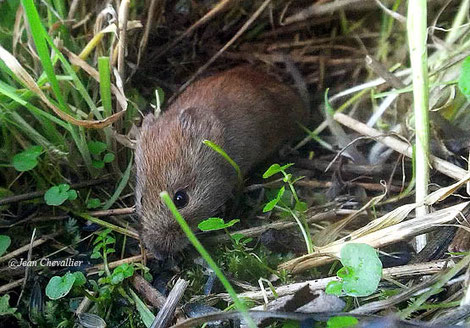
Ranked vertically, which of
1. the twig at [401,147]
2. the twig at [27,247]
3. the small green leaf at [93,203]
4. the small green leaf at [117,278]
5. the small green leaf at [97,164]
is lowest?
the small green leaf at [117,278]

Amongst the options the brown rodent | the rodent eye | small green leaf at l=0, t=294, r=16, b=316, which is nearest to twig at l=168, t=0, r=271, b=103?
the brown rodent

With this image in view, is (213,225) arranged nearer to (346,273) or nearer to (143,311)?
(143,311)

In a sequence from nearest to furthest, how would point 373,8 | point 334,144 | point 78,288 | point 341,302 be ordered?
point 341,302 → point 78,288 → point 334,144 → point 373,8

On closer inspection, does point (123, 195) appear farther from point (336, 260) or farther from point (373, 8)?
point (373, 8)

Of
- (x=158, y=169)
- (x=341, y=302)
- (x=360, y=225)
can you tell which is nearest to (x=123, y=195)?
(x=158, y=169)

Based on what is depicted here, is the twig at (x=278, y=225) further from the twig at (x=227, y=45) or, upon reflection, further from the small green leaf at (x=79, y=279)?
the twig at (x=227, y=45)

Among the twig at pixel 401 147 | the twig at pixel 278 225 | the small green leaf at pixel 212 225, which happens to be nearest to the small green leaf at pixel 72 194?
the twig at pixel 278 225

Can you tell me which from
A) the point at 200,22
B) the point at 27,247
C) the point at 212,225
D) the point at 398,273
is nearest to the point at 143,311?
the point at 212,225
